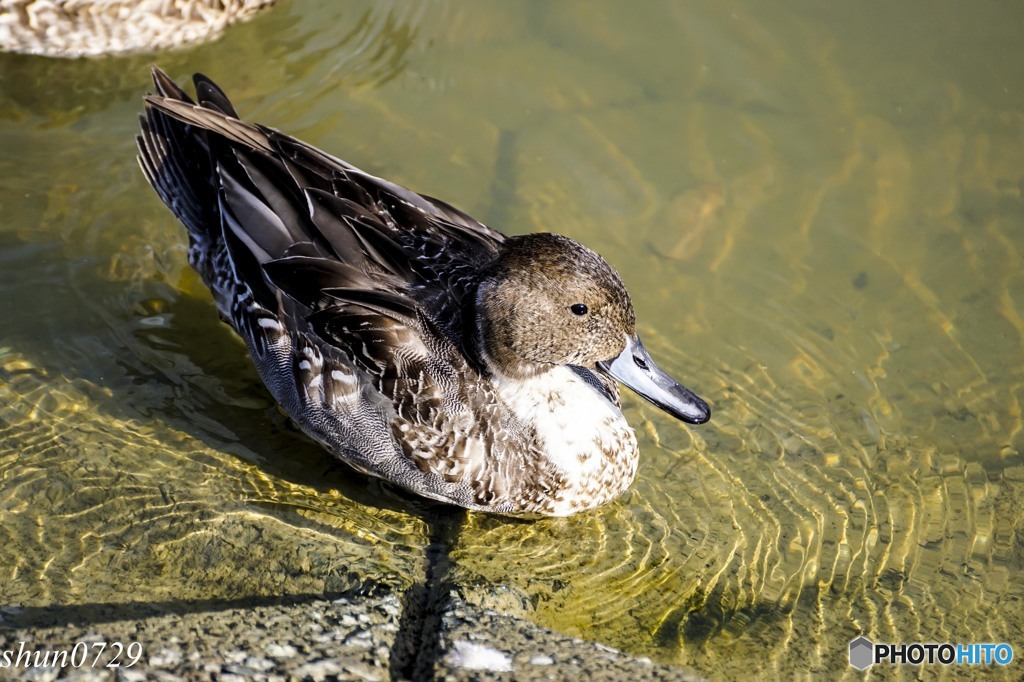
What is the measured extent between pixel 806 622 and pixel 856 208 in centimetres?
304

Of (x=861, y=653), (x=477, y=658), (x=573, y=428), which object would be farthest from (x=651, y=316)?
(x=477, y=658)

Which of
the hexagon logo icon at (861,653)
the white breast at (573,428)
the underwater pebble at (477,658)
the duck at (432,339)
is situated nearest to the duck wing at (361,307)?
the duck at (432,339)

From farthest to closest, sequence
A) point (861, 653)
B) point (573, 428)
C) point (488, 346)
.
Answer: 1. point (573, 428)
2. point (488, 346)
3. point (861, 653)

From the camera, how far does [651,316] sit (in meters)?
5.96

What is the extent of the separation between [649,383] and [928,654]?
161cm

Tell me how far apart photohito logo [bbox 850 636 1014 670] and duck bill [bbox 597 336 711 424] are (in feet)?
3.77

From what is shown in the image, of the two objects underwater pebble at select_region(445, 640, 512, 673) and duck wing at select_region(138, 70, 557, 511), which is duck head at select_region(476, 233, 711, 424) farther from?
underwater pebble at select_region(445, 640, 512, 673)

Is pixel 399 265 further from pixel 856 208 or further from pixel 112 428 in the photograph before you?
pixel 856 208

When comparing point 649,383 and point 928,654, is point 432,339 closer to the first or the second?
point 649,383

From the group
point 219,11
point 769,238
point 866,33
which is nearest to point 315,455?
point 769,238

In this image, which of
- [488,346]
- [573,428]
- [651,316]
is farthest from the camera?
[651,316]

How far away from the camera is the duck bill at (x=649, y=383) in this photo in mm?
4641

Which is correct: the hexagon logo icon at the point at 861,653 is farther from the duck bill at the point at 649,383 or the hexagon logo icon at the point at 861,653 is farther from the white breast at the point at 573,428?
Answer: the white breast at the point at 573,428

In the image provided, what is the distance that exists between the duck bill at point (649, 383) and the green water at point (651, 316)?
1.93ft
